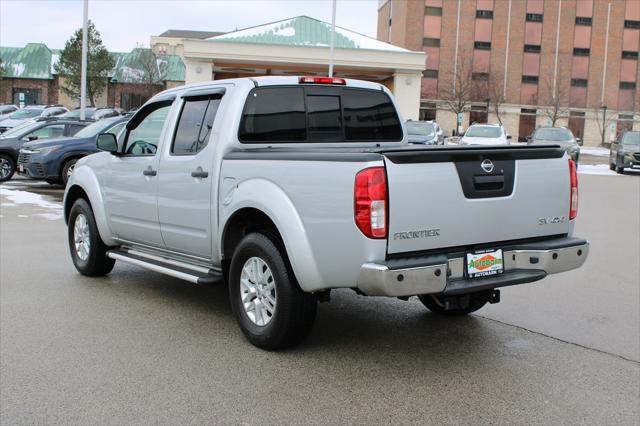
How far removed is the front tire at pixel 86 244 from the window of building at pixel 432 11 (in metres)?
71.4

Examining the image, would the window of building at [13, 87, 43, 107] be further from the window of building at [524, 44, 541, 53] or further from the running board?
the running board

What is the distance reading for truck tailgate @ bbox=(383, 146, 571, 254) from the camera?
4465mm

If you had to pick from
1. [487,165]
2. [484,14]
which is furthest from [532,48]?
[487,165]

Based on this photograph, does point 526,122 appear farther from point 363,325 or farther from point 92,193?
point 363,325

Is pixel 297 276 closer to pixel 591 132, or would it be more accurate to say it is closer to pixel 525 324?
pixel 525 324

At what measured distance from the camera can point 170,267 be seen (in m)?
6.27

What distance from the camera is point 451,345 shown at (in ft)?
18.1

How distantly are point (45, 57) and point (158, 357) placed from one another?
75019 millimetres

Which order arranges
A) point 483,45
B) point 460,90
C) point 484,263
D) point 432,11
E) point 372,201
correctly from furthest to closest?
point 483,45
point 432,11
point 460,90
point 484,263
point 372,201

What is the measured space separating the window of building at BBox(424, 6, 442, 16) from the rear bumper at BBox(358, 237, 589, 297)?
73165 mm

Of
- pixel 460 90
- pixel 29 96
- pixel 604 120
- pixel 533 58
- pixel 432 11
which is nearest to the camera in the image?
pixel 29 96

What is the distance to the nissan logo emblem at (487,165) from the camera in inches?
190

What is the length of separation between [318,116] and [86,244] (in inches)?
128

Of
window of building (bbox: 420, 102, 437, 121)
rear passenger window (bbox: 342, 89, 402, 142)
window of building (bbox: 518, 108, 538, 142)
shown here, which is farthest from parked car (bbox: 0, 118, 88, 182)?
window of building (bbox: 518, 108, 538, 142)
